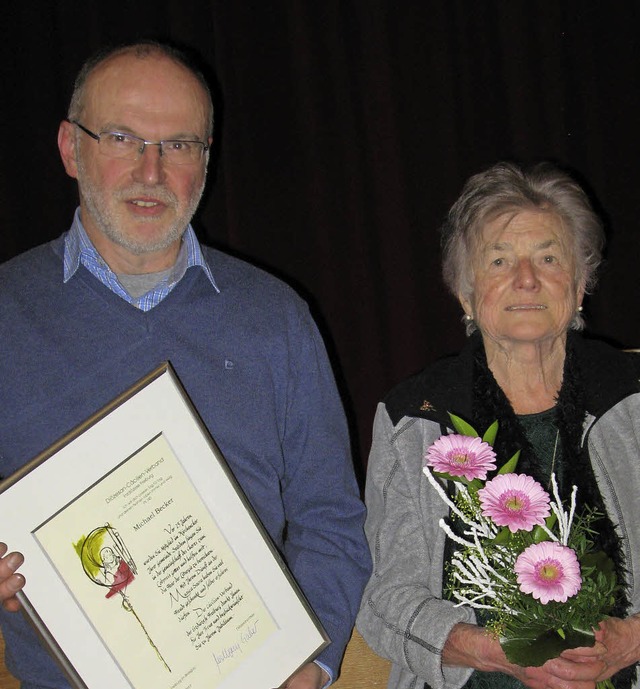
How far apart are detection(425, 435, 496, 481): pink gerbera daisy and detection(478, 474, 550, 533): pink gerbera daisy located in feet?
0.12

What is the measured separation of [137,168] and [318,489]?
2.52 ft

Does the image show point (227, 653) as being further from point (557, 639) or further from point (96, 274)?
point (96, 274)

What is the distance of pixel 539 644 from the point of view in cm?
144

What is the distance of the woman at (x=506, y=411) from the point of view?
5.73 ft

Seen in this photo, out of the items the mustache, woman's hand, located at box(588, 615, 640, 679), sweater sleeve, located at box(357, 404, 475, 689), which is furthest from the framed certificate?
woman's hand, located at box(588, 615, 640, 679)

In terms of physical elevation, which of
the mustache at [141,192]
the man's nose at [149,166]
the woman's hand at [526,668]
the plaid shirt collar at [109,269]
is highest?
the man's nose at [149,166]

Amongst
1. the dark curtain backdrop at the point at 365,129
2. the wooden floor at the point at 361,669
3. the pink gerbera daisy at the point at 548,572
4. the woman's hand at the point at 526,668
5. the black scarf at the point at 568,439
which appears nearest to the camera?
the pink gerbera daisy at the point at 548,572

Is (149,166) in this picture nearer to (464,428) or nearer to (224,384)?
(224,384)

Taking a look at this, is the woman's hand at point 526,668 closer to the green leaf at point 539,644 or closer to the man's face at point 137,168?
the green leaf at point 539,644

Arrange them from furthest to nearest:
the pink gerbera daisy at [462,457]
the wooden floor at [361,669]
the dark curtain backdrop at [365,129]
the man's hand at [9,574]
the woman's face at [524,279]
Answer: the dark curtain backdrop at [365,129] < the wooden floor at [361,669] < the woman's face at [524,279] < the pink gerbera daisy at [462,457] < the man's hand at [9,574]

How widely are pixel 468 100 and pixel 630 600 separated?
189cm

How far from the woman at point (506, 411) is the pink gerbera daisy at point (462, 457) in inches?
14.9
